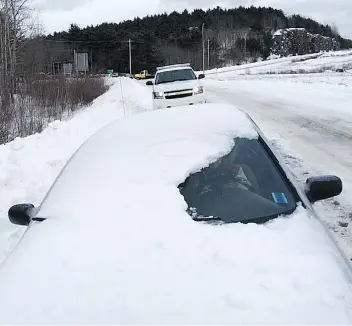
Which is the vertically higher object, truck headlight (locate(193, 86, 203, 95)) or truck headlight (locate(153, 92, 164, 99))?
truck headlight (locate(193, 86, 203, 95))

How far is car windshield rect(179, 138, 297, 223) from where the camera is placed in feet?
8.21

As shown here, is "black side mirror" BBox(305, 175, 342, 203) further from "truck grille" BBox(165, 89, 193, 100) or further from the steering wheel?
"truck grille" BBox(165, 89, 193, 100)

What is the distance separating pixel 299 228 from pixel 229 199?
49cm

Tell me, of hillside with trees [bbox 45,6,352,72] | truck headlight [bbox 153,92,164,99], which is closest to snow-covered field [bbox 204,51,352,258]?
truck headlight [bbox 153,92,164,99]

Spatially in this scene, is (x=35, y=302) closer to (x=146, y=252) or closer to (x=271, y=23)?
(x=146, y=252)

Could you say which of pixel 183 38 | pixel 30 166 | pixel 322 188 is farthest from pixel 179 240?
pixel 183 38

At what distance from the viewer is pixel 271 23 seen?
141 meters

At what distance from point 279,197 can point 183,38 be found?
117 m

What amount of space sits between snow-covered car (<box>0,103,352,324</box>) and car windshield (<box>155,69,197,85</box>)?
12362mm

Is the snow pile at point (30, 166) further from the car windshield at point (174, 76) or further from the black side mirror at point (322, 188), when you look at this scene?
the car windshield at point (174, 76)

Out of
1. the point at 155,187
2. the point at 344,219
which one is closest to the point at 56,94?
the point at 344,219

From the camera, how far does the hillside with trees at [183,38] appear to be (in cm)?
9731

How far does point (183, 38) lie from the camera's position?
11488cm

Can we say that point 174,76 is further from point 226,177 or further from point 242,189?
point 242,189
